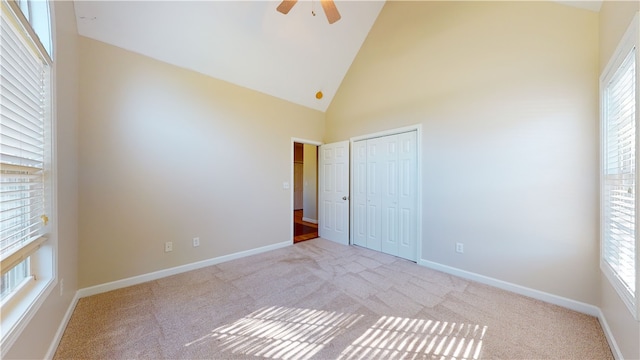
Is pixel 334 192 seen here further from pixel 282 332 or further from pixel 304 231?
pixel 282 332

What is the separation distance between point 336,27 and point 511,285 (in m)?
4.20

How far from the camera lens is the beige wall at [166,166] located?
238 centimetres

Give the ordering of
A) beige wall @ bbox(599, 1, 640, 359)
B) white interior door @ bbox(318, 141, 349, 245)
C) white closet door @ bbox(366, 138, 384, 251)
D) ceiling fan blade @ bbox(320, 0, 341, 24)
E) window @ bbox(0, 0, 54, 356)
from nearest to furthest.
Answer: window @ bbox(0, 0, 54, 356) → beige wall @ bbox(599, 1, 640, 359) → ceiling fan blade @ bbox(320, 0, 341, 24) → white closet door @ bbox(366, 138, 384, 251) → white interior door @ bbox(318, 141, 349, 245)

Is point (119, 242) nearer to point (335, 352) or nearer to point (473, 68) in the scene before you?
point (335, 352)

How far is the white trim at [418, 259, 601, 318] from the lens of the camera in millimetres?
2051

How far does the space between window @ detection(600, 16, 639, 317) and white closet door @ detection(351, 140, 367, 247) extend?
2.66 meters

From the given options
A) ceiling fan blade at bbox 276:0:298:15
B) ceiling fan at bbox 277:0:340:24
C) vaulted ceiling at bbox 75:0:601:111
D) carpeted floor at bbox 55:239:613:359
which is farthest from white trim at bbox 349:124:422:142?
ceiling fan blade at bbox 276:0:298:15

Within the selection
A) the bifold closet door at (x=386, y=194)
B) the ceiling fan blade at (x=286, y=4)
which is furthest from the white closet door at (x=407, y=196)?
the ceiling fan blade at (x=286, y=4)

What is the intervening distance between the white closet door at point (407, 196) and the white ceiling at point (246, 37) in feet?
6.44

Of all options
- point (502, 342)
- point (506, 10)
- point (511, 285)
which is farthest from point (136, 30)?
point (511, 285)

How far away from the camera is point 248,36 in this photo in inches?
119

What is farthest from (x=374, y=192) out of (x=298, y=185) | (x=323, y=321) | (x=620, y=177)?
(x=298, y=185)

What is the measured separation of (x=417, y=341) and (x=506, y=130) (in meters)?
2.40

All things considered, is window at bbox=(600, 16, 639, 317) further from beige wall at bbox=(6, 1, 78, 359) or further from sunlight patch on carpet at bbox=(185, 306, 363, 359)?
beige wall at bbox=(6, 1, 78, 359)
